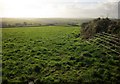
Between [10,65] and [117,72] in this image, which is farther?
[10,65]

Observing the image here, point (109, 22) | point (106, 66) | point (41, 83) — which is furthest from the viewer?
point (109, 22)

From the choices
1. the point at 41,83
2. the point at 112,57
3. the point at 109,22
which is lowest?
the point at 41,83

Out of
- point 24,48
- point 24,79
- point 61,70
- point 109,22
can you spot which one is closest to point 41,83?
point 24,79

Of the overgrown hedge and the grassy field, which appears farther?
the overgrown hedge

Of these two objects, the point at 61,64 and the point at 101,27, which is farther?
the point at 101,27

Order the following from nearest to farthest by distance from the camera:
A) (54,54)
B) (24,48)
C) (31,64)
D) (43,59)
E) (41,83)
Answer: (41,83), (31,64), (43,59), (54,54), (24,48)

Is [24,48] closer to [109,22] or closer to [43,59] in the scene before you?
[43,59]

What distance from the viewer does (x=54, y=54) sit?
1502 cm

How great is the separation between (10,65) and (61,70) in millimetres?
3397

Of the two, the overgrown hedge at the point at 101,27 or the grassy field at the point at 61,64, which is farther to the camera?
the overgrown hedge at the point at 101,27

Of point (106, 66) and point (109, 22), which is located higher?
point (109, 22)

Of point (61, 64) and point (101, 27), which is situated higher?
point (101, 27)

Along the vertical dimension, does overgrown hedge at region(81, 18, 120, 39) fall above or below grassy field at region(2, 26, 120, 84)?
above

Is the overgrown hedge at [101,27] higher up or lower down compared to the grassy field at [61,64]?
higher up
